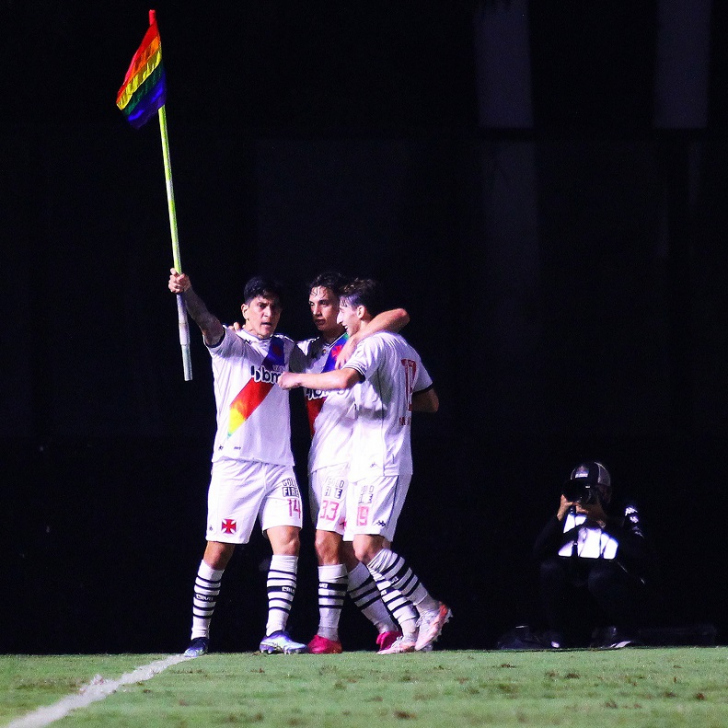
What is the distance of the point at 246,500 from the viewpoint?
27.1 ft

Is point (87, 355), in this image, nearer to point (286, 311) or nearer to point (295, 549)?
point (286, 311)

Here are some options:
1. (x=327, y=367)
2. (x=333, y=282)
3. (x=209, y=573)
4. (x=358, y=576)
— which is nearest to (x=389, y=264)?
(x=333, y=282)

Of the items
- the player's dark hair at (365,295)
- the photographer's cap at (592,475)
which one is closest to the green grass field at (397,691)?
the photographer's cap at (592,475)

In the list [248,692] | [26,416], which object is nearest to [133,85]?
[26,416]

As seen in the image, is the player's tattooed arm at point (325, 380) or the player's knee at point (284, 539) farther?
the player's knee at point (284, 539)

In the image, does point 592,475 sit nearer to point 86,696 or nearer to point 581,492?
point 581,492

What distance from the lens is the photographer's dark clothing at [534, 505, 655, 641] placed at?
8578 millimetres

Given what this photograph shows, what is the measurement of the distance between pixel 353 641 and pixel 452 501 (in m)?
1.13

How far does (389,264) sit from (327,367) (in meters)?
1.80

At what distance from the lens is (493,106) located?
33.5ft

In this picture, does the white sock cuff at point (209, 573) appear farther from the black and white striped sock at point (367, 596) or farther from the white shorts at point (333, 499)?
the black and white striped sock at point (367, 596)

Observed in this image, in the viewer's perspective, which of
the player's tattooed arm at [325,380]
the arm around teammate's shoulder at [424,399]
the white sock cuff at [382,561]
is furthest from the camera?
the arm around teammate's shoulder at [424,399]

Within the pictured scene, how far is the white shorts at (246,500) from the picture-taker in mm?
8211

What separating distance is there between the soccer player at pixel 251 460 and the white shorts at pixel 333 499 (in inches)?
5.5
